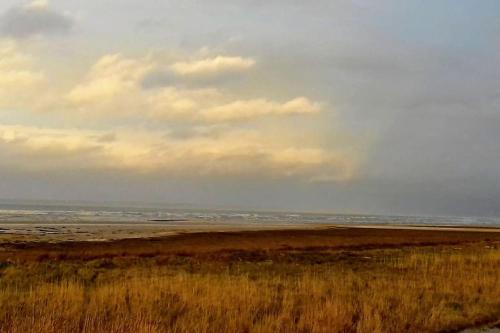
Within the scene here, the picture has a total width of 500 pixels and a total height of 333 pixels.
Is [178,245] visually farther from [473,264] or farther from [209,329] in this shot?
[209,329]

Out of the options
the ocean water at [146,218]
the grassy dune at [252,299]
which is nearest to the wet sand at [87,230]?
the ocean water at [146,218]

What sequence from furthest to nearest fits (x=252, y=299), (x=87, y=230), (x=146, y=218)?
(x=146, y=218)
(x=87, y=230)
(x=252, y=299)

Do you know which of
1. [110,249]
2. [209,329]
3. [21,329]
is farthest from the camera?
[110,249]

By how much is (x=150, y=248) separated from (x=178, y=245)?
3.35m

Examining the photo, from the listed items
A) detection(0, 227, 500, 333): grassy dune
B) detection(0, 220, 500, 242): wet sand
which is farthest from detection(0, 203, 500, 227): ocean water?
detection(0, 227, 500, 333): grassy dune

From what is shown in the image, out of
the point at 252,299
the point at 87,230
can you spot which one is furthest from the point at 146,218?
the point at 252,299

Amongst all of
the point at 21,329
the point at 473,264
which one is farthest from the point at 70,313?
the point at 473,264

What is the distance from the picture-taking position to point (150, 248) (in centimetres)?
3466

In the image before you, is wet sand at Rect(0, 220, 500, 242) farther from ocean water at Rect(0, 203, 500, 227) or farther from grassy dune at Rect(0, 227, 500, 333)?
grassy dune at Rect(0, 227, 500, 333)

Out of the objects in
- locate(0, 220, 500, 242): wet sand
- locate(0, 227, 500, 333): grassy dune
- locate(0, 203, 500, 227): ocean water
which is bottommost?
locate(0, 203, 500, 227): ocean water

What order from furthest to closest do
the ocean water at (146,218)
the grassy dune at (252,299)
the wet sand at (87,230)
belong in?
the ocean water at (146,218) < the wet sand at (87,230) < the grassy dune at (252,299)

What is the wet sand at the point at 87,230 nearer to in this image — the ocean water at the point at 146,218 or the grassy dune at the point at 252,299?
the ocean water at the point at 146,218

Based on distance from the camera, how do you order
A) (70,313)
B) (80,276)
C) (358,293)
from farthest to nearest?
1. (80,276)
2. (358,293)
3. (70,313)

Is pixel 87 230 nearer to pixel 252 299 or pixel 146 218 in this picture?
pixel 146 218
